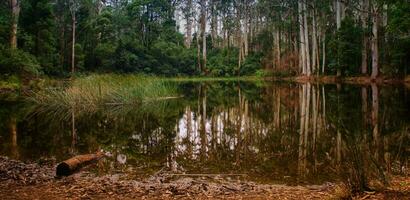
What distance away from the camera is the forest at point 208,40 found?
25.2 m

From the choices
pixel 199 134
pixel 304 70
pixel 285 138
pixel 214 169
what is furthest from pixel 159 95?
pixel 304 70

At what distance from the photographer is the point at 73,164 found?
6156 mm

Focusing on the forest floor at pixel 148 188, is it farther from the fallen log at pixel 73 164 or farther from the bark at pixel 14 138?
the bark at pixel 14 138

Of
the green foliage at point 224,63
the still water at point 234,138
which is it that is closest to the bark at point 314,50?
the green foliage at point 224,63

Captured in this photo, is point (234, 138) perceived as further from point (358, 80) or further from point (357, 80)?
point (357, 80)

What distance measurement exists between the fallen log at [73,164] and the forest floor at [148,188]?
13 centimetres

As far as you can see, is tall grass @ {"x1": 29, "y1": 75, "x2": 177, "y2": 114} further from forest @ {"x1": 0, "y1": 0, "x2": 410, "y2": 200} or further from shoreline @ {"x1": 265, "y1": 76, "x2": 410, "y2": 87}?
shoreline @ {"x1": 265, "y1": 76, "x2": 410, "y2": 87}

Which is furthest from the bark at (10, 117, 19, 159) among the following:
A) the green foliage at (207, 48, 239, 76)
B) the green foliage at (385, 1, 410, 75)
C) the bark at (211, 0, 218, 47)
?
the bark at (211, 0, 218, 47)

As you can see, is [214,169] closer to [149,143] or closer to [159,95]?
[149,143]

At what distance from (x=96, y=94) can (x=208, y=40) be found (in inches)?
1693

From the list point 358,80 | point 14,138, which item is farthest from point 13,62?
point 358,80

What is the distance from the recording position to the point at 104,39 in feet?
135

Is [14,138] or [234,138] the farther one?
[14,138]

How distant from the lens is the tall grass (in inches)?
579
